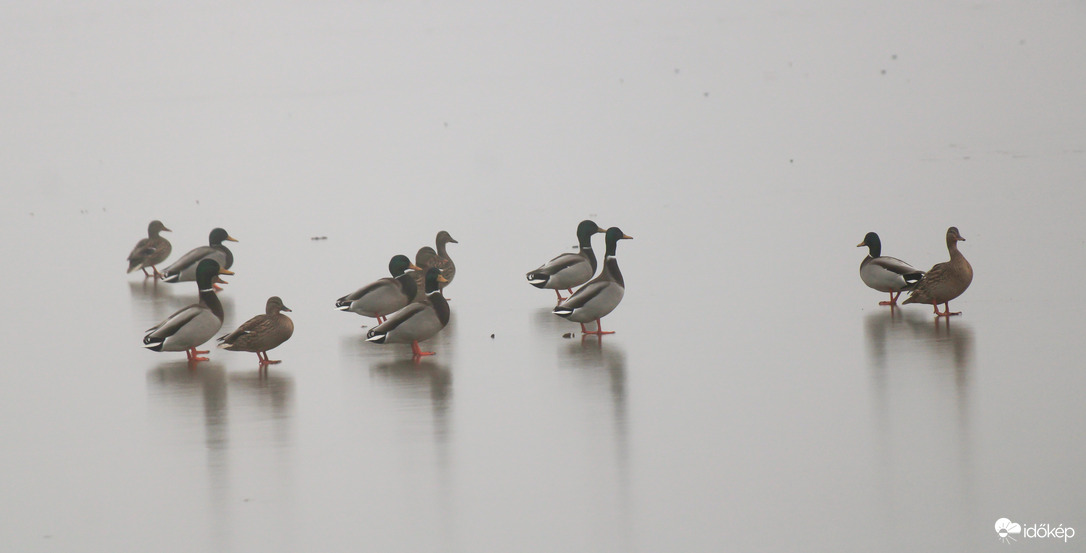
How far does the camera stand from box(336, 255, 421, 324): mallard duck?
941 cm

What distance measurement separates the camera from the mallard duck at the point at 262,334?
8336 mm

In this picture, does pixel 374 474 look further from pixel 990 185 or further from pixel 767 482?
pixel 990 185

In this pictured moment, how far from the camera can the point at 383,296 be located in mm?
9477

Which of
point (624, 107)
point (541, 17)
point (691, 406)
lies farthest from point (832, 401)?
point (541, 17)

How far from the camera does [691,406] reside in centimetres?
691

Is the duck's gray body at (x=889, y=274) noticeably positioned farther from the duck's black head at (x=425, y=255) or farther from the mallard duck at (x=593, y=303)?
the duck's black head at (x=425, y=255)

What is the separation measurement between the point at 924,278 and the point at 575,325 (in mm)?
2524

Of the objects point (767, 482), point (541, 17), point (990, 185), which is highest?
point (541, 17)

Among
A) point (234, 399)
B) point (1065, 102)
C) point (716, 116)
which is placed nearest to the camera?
point (234, 399)

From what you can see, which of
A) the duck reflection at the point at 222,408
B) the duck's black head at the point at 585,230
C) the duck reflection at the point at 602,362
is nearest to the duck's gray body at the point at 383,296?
the duck reflection at the point at 222,408

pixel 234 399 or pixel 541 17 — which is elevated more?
pixel 541 17

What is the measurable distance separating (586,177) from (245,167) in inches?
229

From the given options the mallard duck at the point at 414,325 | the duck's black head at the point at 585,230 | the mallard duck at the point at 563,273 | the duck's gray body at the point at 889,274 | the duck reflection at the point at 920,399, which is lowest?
the duck reflection at the point at 920,399

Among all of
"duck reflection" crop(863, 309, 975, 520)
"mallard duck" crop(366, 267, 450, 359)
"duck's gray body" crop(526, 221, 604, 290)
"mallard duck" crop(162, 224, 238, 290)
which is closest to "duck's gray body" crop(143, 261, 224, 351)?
"mallard duck" crop(366, 267, 450, 359)
